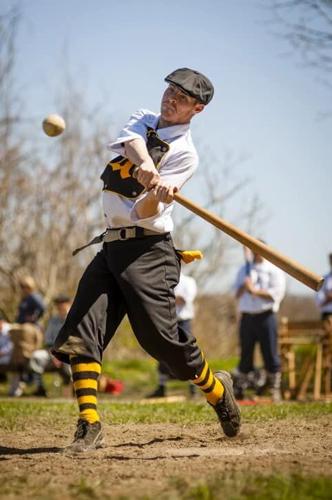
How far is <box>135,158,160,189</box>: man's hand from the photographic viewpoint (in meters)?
5.04

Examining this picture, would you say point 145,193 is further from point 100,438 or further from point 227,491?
point 227,491

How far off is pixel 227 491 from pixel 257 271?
8843 mm

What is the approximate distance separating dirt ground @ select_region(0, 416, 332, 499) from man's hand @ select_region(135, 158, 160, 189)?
1.69m

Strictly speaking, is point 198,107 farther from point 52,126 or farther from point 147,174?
point 52,126

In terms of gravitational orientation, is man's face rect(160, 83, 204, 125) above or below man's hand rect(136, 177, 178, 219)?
above

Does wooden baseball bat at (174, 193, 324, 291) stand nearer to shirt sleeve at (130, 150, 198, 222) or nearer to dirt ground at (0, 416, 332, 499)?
shirt sleeve at (130, 150, 198, 222)

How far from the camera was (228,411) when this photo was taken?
5836 mm

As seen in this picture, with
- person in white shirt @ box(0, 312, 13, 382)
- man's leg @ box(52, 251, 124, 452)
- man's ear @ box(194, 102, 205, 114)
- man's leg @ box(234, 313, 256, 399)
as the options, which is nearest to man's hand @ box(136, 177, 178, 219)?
man's leg @ box(52, 251, 124, 452)

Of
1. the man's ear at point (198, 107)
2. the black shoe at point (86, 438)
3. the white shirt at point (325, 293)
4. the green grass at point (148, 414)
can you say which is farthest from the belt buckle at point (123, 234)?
the white shirt at point (325, 293)

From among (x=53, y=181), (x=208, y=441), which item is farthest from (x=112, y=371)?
(x=208, y=441)

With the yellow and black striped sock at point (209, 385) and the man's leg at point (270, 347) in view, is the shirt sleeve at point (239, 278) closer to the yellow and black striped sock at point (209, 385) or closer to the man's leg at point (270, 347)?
the man's leg at point (270, 347)

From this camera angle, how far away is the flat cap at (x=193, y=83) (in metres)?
5.45

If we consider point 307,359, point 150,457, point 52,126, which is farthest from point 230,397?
point 307,359

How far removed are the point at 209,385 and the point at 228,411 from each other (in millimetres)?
271
